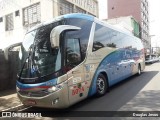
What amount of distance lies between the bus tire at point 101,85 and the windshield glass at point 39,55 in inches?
108

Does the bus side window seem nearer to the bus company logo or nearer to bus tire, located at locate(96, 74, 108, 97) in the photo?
the bus company logo

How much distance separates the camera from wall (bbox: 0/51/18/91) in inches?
484

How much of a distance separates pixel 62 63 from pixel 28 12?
22.0m

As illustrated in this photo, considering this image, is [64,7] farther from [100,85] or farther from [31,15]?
[100,85]

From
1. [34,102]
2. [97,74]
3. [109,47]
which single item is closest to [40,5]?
[109,47]

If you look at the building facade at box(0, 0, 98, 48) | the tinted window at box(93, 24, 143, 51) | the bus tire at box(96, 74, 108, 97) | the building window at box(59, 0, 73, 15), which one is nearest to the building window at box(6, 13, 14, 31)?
the building facade at box(0, 0, 98, 48)

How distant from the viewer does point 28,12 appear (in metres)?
27.7

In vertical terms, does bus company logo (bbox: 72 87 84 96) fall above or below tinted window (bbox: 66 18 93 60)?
below

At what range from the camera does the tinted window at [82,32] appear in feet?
26.5

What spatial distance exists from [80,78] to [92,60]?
4.01ft

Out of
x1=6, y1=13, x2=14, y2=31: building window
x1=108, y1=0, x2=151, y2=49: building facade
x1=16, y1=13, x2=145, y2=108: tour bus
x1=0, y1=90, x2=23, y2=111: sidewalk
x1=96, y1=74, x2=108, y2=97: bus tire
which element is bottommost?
x1=0, y1=90, x2=23, y2=111: sidewalk

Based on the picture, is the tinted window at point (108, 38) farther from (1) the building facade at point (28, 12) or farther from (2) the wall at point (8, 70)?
(1) the building facade at point (28, 12)

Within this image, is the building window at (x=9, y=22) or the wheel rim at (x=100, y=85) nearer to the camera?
the wheel rim at (x=100, y=85)

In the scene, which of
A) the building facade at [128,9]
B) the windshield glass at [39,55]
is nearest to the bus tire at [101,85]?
the windshield glass at [39,55]
